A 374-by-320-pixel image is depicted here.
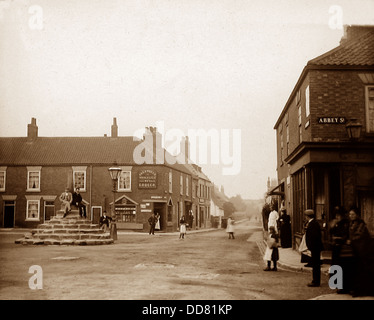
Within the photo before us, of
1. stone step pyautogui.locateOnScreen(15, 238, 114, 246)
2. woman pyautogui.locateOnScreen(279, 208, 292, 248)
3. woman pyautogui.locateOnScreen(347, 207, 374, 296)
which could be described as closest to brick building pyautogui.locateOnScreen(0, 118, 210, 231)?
stone step pyautogui.locateOnScreen(15, 238, 114, 246)

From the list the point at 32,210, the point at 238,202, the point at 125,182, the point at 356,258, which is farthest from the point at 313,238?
the point at 238,202

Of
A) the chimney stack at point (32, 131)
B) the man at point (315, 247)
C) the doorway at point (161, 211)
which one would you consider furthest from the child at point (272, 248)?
the chimney stack at point (32, 131)

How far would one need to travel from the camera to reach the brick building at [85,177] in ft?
112

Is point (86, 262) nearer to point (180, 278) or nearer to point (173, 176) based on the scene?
point (180, 278)

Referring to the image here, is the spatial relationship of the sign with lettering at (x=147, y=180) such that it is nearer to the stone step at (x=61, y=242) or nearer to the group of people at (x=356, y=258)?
the stone step at (x=61, y=242)

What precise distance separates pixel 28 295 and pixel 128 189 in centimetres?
2959

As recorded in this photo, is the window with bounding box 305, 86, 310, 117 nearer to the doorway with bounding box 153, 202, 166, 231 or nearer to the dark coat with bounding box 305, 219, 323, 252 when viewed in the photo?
the dark coat with bounding box 305, 219, 323, 252

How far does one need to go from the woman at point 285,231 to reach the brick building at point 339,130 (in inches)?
144

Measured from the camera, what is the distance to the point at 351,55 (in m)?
15.4

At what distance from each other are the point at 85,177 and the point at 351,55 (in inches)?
984

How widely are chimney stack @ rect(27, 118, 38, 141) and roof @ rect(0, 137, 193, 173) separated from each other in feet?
0.84

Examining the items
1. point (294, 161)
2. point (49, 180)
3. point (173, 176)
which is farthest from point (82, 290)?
point (173, 176)

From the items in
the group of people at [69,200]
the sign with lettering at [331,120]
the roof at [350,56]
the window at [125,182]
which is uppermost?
the roof at [350,56]

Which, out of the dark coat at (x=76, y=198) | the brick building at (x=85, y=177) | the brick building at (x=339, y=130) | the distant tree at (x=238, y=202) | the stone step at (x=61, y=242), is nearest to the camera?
the brick building at (x=339, y=130)
